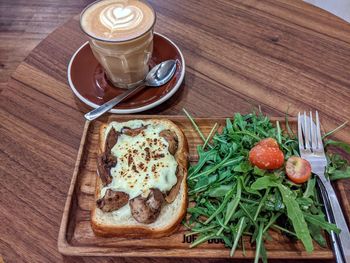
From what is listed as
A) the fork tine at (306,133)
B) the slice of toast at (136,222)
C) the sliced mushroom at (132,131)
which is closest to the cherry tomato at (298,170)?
the fork tine at (306,133)

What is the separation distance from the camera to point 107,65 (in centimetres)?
146

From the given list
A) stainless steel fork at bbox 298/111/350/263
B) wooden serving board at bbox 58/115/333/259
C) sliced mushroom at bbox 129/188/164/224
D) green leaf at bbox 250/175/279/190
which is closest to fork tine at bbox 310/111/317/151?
stainless steel fork at bbox 298/111/350/263

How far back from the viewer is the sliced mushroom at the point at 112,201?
1062 mm

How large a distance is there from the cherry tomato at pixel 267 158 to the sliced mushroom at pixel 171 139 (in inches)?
11.3

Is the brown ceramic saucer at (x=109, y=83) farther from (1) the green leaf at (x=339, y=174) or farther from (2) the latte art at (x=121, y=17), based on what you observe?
(1) the green leaf at (x=339, y=174)

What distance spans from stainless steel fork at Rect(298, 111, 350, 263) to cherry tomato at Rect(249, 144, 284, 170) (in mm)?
150

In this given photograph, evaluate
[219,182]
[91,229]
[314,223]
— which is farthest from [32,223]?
[314,223]

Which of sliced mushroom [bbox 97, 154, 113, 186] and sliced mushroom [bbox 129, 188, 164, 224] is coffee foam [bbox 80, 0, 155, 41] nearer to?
sliced mushroom [bbox 97, 154, 113, 186]

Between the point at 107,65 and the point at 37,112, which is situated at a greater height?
the point at 107,65

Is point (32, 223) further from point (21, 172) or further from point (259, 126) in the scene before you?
point (259, 126)

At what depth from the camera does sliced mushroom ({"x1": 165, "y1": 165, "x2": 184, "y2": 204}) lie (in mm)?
1107

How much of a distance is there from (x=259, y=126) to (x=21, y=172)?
93 centimetres

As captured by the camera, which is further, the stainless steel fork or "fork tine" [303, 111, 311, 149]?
"fork tine" [303, 111, 311, 149]

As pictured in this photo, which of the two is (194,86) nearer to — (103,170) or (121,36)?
(121,36)
